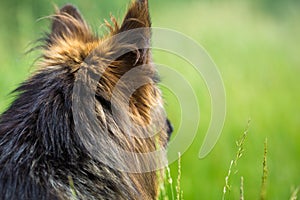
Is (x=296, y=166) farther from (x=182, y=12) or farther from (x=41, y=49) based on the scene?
(x=182, y=12)

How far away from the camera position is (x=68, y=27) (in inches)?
163

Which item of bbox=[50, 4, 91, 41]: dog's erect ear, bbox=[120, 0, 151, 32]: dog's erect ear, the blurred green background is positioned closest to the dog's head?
bbox=[120, 0, 151, 32]: dog's erect ear

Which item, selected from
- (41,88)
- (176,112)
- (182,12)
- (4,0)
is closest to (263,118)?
(176,112)

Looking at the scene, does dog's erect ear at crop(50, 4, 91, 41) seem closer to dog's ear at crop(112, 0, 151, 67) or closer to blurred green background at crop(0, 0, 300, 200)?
blurred green background at crop(0, 0, 300, 200)

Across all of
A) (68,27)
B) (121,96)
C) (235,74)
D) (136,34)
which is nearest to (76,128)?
(121,96)

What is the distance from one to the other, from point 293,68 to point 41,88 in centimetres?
774

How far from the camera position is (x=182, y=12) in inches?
559

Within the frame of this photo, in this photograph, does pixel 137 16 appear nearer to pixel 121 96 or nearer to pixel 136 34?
pixel 136 34

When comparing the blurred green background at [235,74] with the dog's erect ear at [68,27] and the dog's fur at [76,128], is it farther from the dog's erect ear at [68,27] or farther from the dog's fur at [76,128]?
the dog's fur at [76,128]

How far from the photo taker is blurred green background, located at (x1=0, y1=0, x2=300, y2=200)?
6.59 m

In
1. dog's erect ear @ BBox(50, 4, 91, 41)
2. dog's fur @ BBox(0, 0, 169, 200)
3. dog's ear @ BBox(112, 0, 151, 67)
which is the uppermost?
dog's erect ear @ BBox(50, 4, 91, 41)

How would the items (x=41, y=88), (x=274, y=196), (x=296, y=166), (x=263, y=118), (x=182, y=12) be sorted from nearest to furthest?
(x=41, y=88), (x=274, y=196), (x=296, y=166), (x=263, y=118), (x=182, y=12)

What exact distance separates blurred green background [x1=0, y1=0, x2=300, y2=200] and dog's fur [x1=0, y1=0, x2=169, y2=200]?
0.43 metres

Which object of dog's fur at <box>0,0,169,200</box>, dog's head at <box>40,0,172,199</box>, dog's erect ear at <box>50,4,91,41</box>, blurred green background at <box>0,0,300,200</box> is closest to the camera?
dog's fur at <box>0,0,169,200</box>
